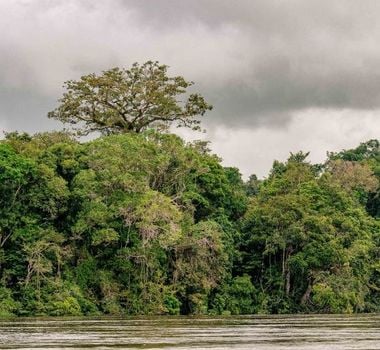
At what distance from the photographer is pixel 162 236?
236 ft

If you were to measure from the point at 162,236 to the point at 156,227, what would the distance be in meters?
0.98

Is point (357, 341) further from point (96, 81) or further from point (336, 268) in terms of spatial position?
point (96, 81)

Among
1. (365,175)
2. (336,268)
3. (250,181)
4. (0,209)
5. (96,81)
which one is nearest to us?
(0,209)

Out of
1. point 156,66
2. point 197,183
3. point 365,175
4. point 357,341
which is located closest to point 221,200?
point 197,183

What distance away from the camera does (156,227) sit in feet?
235

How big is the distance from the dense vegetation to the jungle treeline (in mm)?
109

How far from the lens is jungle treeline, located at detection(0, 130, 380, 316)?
70.9 m

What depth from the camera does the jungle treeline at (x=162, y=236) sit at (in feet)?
233

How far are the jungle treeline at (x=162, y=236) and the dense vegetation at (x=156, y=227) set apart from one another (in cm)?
11

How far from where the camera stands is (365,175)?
383 ft

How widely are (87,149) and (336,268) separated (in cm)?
2536

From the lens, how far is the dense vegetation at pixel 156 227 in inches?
2800

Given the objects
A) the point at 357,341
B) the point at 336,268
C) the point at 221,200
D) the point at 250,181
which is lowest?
→ the point at 357,341

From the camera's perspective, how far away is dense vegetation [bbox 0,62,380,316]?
71.1 metres
